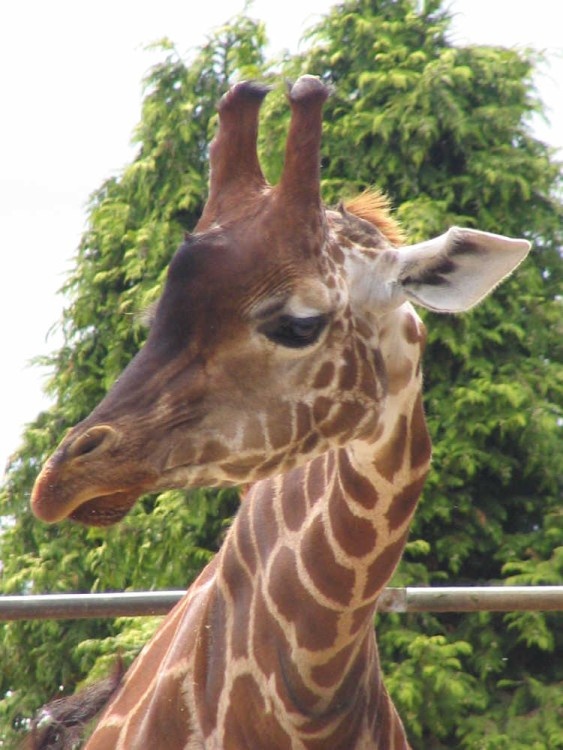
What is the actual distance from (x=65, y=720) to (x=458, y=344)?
2346 millimetres

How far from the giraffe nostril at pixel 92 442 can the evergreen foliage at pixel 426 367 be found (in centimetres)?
237

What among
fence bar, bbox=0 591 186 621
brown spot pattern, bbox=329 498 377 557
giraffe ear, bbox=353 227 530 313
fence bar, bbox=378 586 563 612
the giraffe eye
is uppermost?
giraffe ear, bbox=353 227 530 313

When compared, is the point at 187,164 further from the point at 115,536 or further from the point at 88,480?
the point at 88,480

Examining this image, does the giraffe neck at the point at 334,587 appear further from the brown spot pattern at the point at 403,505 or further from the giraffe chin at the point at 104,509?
the giraffe chin at the point at 104,509

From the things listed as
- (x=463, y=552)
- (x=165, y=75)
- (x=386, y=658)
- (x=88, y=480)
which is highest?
(x=165, y=75)

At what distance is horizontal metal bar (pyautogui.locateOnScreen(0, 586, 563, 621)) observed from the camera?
10.9 ft

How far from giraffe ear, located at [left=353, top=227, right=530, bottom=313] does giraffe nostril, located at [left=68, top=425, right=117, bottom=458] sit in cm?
57

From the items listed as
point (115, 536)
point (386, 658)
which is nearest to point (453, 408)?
point (386, 658)

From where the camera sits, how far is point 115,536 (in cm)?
519

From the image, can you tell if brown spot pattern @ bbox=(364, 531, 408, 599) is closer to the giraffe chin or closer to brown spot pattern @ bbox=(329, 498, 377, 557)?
brown spot pattern @ bbox=(329, 498, 377, 557)

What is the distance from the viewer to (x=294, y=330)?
232 cm

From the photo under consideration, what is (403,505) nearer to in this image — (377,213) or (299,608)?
(299,608)

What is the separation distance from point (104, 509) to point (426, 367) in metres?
2.95

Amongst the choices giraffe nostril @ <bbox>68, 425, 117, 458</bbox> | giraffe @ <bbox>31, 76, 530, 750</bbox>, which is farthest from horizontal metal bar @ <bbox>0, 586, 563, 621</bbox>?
giraffe nostril @ <bbox>68, 425, 117, 458</bbox>
